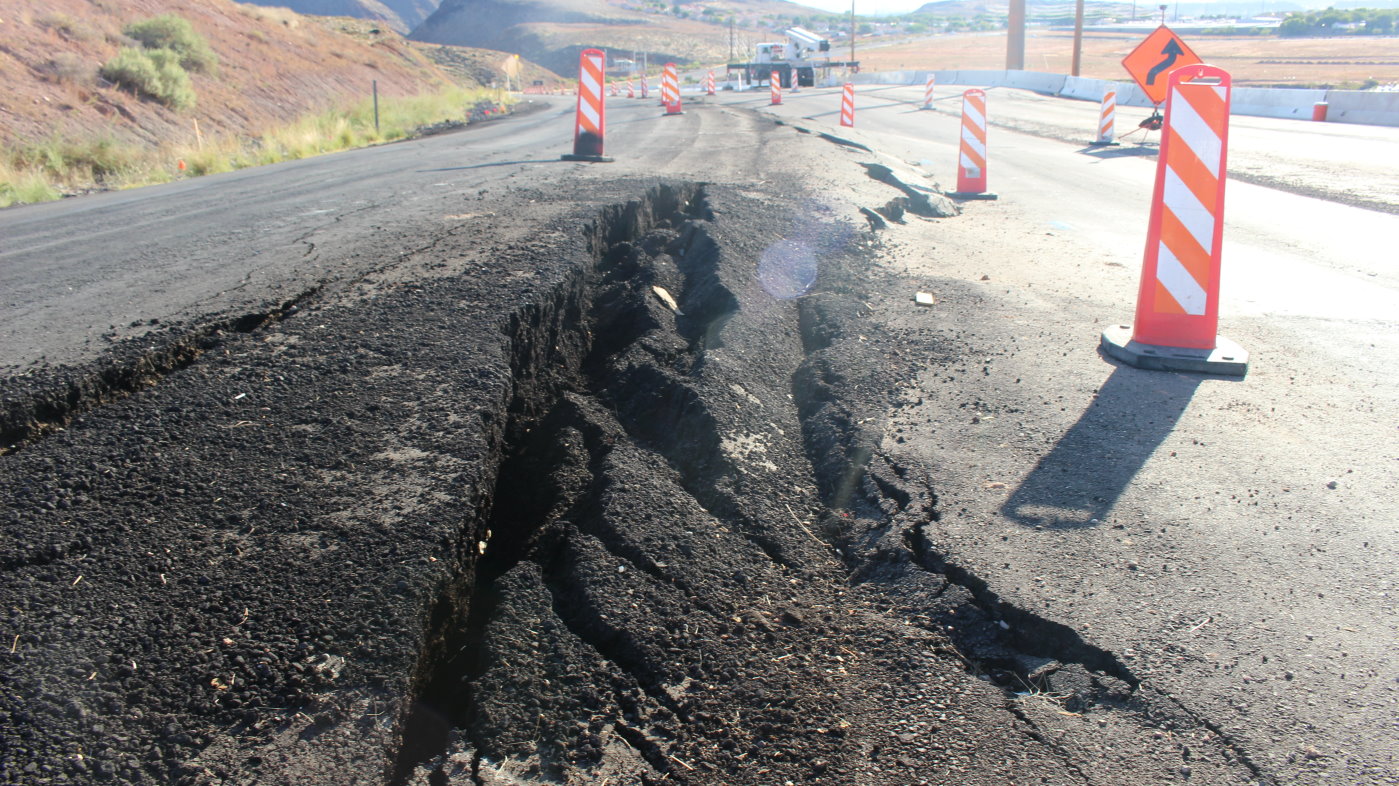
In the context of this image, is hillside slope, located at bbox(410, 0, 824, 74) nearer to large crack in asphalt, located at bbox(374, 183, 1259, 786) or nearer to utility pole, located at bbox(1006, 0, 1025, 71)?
utility pole, located at bbox(1006, 0, 1025, 71)

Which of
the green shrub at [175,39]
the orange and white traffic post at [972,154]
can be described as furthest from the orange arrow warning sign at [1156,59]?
the green shrub at [175,39]

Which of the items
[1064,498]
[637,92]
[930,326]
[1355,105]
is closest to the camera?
[1064,498]

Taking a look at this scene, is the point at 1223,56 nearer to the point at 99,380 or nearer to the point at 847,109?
the point at 847,109

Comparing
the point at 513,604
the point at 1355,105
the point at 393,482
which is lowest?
the point at 513,604

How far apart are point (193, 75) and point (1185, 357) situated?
23118 mm

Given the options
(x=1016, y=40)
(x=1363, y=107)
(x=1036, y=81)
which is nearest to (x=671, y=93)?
(x=1363, y=107)

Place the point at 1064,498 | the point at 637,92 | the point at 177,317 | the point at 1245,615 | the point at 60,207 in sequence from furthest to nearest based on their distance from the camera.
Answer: the point at 637,92, the point at 60,207, the point at 177,317, the point at 1064,498, the point at 1245,615

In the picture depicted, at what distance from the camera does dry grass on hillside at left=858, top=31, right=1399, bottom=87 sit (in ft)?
124

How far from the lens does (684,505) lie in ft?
10.4

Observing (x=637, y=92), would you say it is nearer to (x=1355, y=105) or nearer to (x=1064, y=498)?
(x=1355, y=105)

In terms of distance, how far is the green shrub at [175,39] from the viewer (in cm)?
2064

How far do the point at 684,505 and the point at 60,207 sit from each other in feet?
30.8

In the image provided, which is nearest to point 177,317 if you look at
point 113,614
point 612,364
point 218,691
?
point 612,364

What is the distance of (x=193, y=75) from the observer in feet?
68.1
